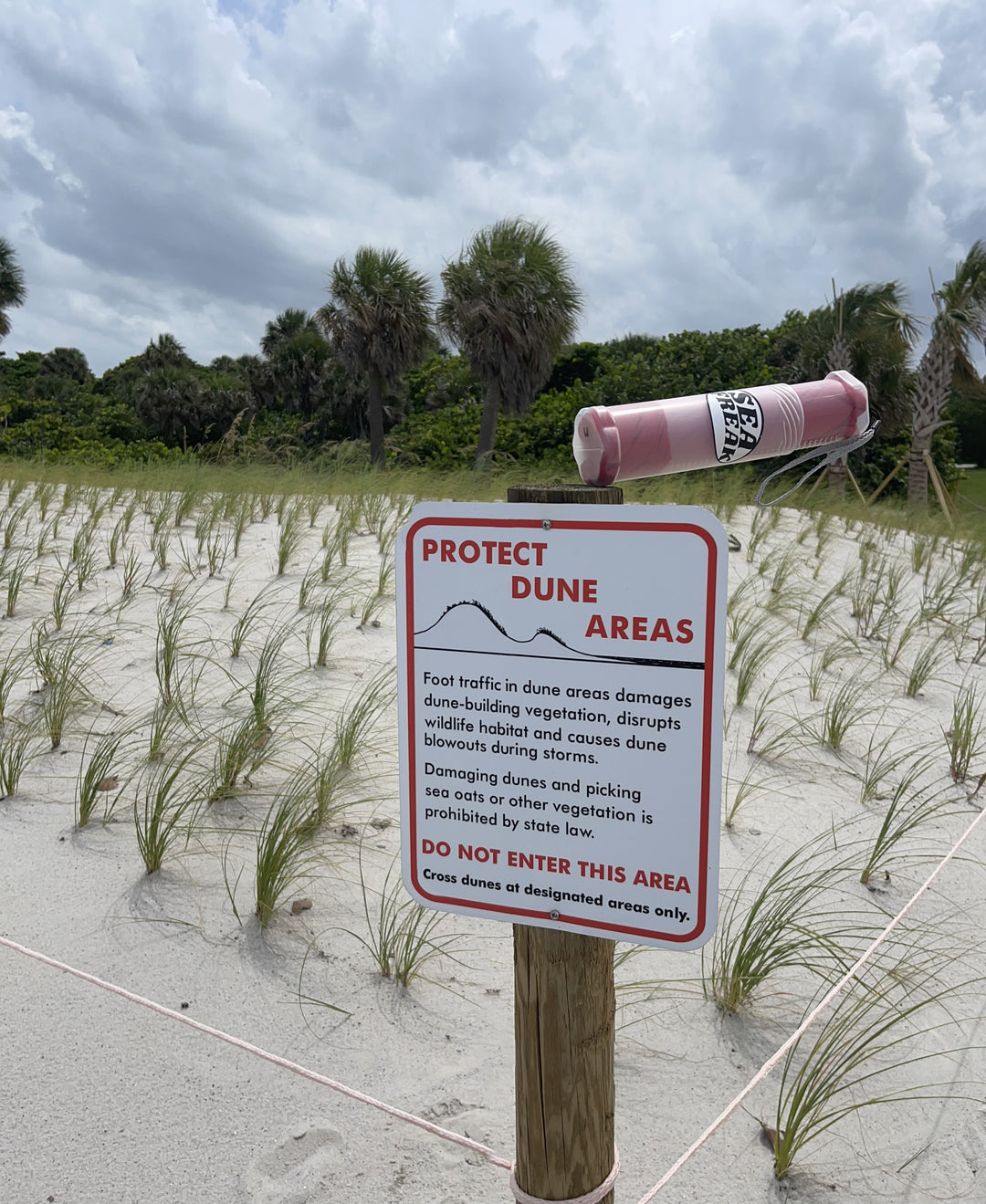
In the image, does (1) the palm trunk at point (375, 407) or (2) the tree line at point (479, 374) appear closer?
(2) the tree line at point (479, 374)

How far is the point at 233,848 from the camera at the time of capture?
9.65ft

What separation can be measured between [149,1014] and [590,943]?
1491 millimetres

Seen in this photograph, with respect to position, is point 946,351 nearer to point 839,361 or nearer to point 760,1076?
point 839,361

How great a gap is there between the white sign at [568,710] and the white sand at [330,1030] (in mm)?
945

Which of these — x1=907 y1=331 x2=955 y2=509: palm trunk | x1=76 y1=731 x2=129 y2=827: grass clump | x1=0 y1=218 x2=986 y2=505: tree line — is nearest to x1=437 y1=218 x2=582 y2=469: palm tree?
x1=0 y1=218 x2=986 y2=505: tree line

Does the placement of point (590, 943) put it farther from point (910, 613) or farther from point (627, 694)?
point (910, 613)

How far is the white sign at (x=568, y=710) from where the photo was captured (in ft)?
4.04

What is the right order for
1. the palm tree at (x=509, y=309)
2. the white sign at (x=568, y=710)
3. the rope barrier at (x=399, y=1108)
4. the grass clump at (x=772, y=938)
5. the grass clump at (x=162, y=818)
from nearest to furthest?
1. the white sign at (x=568, y=710)
2. the rope barrier at (x=399, y=1108)
3. the grass clump at (x=772, y=938)
4. the grass clump at (x=162, y=818)
5. the palm tree at (x=509, y=309)

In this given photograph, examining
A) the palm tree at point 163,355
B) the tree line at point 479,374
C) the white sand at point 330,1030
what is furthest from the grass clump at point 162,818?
the palm tree at point 163,355

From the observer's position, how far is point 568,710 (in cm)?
129

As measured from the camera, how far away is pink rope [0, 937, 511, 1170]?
1.94 m

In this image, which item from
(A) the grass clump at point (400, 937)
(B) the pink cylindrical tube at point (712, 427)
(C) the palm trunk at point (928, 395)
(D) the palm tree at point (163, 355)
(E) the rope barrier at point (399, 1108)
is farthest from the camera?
(D) the palm tree at point (163, 355)

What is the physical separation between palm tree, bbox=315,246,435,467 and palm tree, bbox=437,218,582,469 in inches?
83.8

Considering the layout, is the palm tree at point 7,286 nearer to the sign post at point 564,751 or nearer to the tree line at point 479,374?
Answer: the tree line at point 479,374
